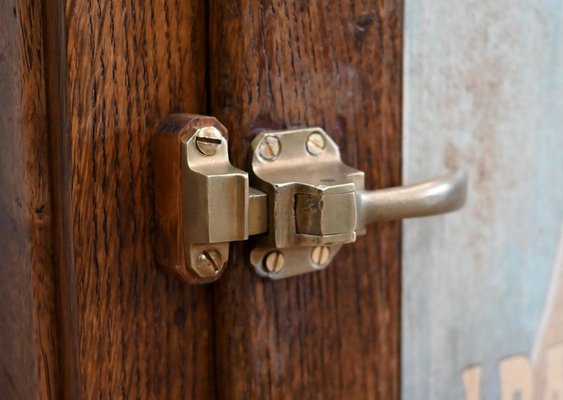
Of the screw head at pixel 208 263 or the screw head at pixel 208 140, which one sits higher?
the screw head at pixel 208 140

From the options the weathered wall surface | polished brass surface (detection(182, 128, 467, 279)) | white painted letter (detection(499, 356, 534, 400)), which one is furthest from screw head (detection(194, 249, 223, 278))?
white painted letter (detection(499, 356, 534, 400))

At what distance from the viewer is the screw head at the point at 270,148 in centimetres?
48

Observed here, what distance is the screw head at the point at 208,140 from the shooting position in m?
0.45

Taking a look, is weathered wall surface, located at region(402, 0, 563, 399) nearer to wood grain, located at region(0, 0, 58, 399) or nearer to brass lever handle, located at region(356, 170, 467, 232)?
brass lever handle, located at region(356, 170, 467, 232)

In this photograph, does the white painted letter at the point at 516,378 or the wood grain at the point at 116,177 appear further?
the white painted letter at the point at 516,378

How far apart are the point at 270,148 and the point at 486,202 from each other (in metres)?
0.20

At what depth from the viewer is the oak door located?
A: 448 mm

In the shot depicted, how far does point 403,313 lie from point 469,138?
0.13 meters

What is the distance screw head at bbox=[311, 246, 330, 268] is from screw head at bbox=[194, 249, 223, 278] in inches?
2.8

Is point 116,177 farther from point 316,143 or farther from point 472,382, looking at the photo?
point 472,382

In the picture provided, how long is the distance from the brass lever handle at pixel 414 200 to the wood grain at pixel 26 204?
185 millimetres

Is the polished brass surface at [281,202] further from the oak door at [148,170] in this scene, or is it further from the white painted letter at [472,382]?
the white painted letter at [472,382]

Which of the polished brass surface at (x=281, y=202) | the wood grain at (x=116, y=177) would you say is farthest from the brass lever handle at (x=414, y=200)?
the wood grain at (x=116, y=177)

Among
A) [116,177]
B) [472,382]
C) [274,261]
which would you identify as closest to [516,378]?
[472,382]
